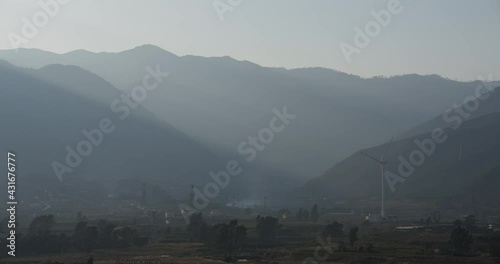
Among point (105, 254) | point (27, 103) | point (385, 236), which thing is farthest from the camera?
point (27, 103)

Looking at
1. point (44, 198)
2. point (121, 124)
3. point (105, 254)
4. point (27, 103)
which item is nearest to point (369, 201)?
point (44, 198)

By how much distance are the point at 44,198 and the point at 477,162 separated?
7000 cm

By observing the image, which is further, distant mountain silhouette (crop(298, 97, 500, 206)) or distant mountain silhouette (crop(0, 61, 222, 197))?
distant mountain silhouette (crop(0, 61, 222, 197))

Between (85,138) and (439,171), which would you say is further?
(85,138)

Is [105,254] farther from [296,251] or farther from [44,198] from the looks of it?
[44,198]

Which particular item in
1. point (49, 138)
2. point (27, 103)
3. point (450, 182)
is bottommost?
point (450, 182)

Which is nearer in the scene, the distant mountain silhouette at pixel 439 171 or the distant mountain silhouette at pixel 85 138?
the distant mountain silhouette at pixel 439 171

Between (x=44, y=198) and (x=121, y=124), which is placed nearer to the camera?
(x=44, y=198)

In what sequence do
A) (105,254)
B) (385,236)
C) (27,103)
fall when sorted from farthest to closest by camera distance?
1. (27,103)
2. (385,236)
3. (105,254)

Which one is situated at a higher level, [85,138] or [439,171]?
[85,138]

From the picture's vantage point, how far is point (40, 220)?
62281 millimetres

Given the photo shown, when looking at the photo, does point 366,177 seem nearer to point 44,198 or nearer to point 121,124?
point 44,198

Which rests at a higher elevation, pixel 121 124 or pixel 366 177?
pixel 121 124

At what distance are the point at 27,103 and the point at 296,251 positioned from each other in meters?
140
